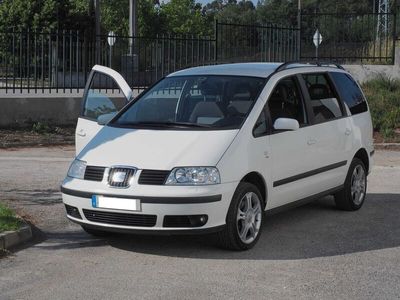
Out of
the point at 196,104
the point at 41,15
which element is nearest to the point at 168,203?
the point at 196,104

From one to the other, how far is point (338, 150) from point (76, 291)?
149 inches

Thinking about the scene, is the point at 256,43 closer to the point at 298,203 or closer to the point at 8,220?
the point at 298,203

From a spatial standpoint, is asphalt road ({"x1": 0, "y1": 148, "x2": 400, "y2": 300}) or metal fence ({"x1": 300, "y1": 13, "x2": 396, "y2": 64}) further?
metal fence ({"x1": 300, "y1": 13, "x2": 396, "y2": 64})

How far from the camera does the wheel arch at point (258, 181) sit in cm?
627

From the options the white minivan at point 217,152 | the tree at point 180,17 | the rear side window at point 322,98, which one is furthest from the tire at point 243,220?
the tree at point 180,17

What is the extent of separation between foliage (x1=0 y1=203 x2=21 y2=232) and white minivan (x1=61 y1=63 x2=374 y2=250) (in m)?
0.69

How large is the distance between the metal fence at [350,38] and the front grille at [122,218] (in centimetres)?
1414

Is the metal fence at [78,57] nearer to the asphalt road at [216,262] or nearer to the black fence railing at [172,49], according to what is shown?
the black fence railing at [172,49]

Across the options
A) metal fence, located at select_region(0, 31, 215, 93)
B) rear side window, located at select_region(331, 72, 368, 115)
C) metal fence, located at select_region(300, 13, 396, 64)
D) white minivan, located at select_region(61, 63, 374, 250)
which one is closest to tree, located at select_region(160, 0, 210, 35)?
metal fence, located at select_region(300, 13, 396, 64)

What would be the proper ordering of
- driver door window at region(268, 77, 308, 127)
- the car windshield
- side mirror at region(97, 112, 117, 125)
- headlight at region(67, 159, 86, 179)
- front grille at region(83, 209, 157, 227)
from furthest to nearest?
side mirror at region(97, 112, 117, 125) → driver door window at region(268, 77, 308, 127) → the car windshield → headlight at region(67, 159, 86, 179) → front grille at region(83, 209, 157, 227)

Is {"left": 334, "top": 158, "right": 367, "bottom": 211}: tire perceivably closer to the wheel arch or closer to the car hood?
the wheel arch

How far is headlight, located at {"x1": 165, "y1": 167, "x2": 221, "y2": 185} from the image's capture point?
577 cm

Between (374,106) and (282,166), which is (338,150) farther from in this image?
(374,106)

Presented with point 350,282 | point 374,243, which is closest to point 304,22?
point 374,243
